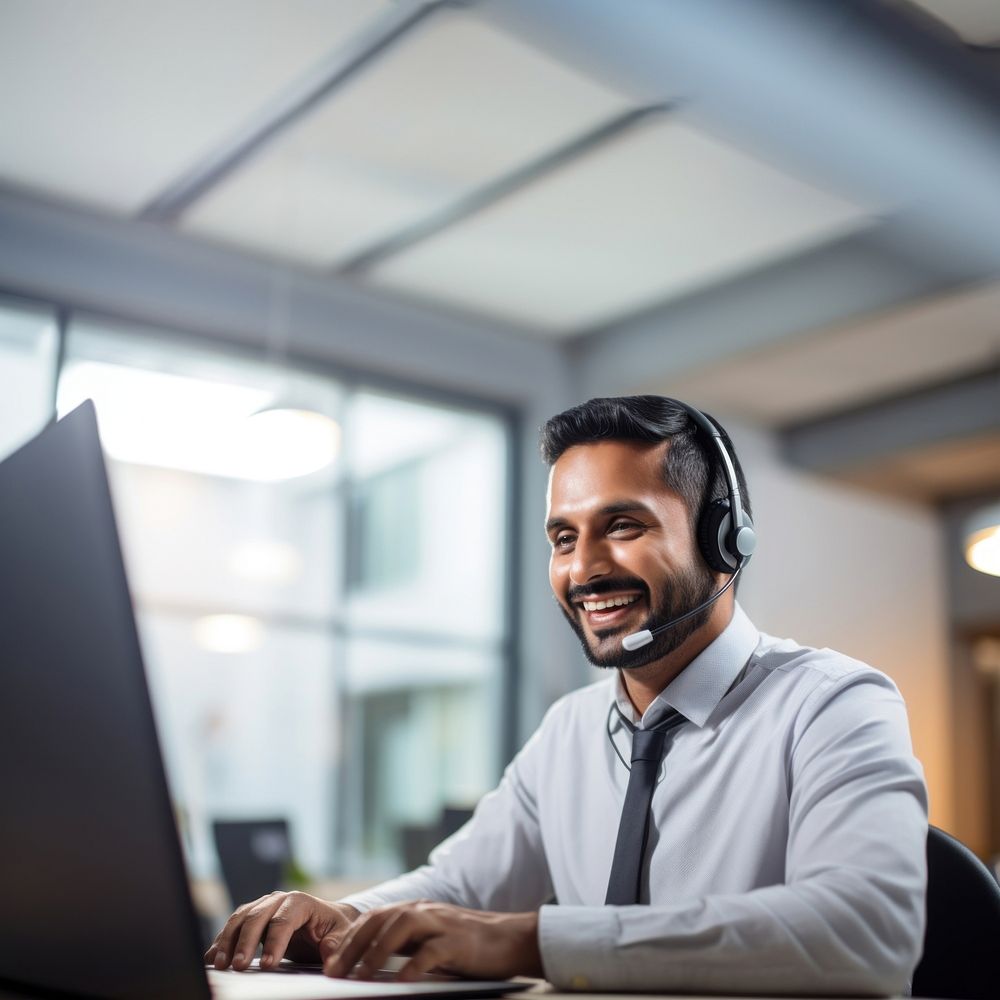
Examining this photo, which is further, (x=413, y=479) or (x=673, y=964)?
(x=413, y=479)

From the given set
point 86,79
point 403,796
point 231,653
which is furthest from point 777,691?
point 231,653

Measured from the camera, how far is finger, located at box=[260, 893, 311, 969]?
1.09 meters

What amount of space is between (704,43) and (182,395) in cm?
299

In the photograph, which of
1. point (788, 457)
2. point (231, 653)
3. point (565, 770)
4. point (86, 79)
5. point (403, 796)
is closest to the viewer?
point (565, 770)

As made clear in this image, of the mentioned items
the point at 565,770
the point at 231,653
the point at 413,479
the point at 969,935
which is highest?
the point at 413,479

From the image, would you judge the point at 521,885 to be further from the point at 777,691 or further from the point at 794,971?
the point at 794,971

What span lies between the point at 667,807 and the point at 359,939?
52 cm

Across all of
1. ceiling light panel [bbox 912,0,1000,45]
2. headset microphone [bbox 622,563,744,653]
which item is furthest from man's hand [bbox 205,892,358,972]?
ceiling light panel [bbox 912,0,1000,45]

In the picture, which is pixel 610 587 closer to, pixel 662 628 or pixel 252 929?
pixel 662 628

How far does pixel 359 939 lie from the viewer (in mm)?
864

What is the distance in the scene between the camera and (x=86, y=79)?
3768 millimetres

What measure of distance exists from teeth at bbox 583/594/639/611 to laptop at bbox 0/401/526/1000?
65 cm

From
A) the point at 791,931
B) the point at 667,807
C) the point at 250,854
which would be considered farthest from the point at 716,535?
the point at 250,854

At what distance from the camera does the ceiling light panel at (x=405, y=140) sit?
361cm
